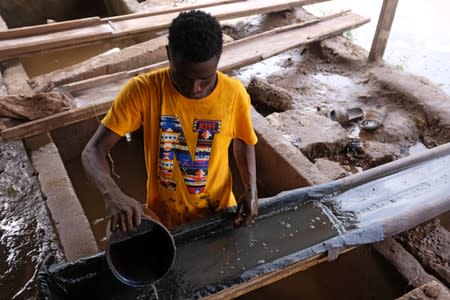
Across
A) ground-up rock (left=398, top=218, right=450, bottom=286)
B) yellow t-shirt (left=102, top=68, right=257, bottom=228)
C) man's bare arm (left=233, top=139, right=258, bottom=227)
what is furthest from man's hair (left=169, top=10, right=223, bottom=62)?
ground-up rock (left=398, top=218, right=450, bottom=286)

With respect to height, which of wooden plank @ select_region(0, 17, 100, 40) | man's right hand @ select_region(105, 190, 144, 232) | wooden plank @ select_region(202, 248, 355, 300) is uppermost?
man's right hand @ select_region(105, 190, 144, 232)

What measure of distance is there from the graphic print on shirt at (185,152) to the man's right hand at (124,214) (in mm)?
323

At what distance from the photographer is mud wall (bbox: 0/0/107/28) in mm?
6422

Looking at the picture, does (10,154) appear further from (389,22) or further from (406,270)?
(389,22)

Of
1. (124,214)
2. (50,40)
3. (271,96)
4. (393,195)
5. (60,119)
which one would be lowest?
(271,96)

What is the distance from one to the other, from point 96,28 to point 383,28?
338 centimetres

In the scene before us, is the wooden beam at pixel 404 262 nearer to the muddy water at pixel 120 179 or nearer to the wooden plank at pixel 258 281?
the wooden plank at pixel 258 281

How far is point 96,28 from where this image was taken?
473 cm

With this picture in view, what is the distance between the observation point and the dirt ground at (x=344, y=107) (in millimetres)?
3723

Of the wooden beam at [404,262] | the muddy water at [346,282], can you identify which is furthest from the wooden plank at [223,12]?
the wooden beam at [404,262]

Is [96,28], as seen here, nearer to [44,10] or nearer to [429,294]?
[44,10]

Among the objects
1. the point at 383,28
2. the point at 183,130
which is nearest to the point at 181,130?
the point at 183,130

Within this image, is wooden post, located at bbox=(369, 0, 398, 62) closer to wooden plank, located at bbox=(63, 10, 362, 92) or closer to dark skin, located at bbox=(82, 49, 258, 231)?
wooden plank, located at bbox=(63, 10, 362, 92)

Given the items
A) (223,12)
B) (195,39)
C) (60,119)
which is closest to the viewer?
(195,39)
